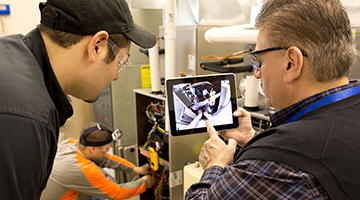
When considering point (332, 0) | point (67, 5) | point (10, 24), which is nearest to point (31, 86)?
point (67, 5)

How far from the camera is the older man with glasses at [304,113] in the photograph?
585mm

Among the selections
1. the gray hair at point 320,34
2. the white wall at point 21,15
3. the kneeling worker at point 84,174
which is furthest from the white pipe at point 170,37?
the white wall at point 21,15

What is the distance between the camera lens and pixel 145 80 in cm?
228

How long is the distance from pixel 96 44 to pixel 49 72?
15cm

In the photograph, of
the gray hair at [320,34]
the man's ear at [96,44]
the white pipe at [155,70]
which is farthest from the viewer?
the white pipe at [155,70]

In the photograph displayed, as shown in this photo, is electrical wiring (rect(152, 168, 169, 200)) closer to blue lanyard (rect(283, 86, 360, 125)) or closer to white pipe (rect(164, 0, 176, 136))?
white pipe (rect(164, 0, 176, 136))

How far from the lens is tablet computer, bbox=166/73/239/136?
1.26 meters

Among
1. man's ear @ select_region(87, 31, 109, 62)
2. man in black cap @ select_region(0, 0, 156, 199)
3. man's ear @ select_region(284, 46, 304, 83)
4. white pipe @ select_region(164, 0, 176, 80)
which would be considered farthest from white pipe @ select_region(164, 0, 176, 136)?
man's ear @ select_region(284, 46, 304, 83)

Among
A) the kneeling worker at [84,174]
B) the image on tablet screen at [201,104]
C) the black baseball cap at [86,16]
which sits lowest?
the kneeling worker at [84,174]

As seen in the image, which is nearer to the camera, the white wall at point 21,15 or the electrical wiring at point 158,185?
the electrical wiring at point 158,185

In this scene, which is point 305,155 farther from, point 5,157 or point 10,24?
point 10,24

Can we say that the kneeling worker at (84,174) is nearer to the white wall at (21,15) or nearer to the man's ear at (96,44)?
the man's ear at (96,44)

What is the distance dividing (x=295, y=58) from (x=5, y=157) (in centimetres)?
70

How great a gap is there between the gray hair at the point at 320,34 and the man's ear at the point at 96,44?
49 centimetres
